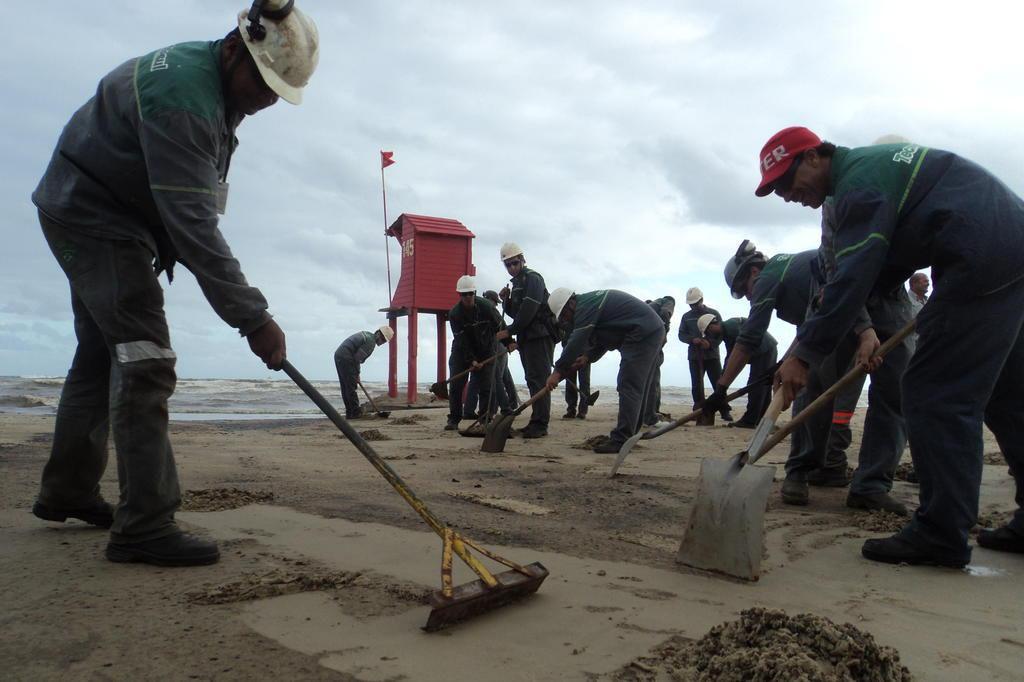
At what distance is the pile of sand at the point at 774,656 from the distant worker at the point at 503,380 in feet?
22.7

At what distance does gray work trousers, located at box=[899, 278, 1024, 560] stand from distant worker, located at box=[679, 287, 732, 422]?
809 cm

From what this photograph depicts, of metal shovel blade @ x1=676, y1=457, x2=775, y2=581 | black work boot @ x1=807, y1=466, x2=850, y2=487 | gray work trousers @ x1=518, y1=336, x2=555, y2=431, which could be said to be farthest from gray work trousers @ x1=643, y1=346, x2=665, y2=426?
metal shovel blade @ x1=676, y1=457, x2=775, y2=581

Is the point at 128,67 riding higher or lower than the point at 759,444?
higher

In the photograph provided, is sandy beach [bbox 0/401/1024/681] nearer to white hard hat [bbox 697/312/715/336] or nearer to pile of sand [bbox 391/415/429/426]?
pile of sand [bbox 391/415/429/426]

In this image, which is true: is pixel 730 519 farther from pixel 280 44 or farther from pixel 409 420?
pixel 409 420

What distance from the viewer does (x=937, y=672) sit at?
1725 millimetres

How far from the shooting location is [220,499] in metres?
3.46

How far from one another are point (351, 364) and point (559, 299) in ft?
15.7

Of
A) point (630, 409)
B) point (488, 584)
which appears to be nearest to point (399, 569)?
point (488, 584)

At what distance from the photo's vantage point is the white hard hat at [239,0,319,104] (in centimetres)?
240

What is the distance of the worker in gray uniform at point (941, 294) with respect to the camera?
262 cm

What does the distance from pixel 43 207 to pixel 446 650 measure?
1957 millimetres

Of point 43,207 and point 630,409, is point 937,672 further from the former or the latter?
point 630,409

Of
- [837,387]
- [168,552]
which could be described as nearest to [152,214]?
[168,552]
